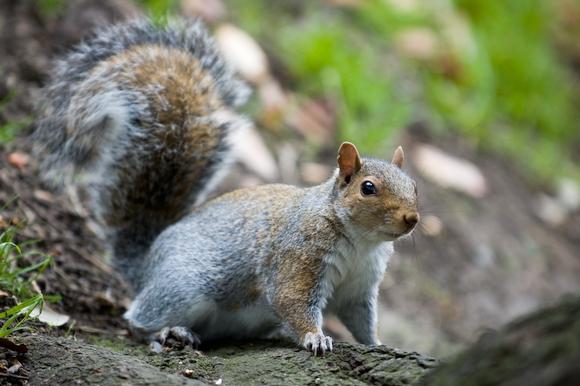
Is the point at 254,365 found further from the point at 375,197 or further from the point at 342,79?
the point at 342,79

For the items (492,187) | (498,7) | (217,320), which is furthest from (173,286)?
(498,7)

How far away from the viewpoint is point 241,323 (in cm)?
296

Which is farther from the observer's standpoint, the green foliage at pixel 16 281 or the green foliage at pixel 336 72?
the green foliage at pixel 336 72

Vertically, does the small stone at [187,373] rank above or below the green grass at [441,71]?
below

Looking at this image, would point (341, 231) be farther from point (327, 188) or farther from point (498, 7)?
point (498, 7)

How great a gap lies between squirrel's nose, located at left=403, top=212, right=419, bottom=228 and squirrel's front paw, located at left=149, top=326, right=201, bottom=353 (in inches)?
35.6

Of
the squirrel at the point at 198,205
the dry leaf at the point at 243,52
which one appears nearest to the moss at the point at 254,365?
the squirrel at the point at 198,205

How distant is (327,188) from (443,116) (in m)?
3.79

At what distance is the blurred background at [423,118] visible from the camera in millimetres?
4652

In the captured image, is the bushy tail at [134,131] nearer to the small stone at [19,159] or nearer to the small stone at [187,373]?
the small stone at [19,159]

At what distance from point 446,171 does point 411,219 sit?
10.8 feet

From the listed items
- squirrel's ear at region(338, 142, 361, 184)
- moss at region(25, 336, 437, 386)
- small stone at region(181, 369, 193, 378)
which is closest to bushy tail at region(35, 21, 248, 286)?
squirrel's ear at region(338, 142, 361, 184)

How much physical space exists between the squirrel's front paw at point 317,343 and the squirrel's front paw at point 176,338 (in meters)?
0.50

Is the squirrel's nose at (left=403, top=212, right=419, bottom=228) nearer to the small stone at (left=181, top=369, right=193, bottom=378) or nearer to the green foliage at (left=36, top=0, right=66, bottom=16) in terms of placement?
the small stone at (left=181, top=369, right=193, bottom=378)
